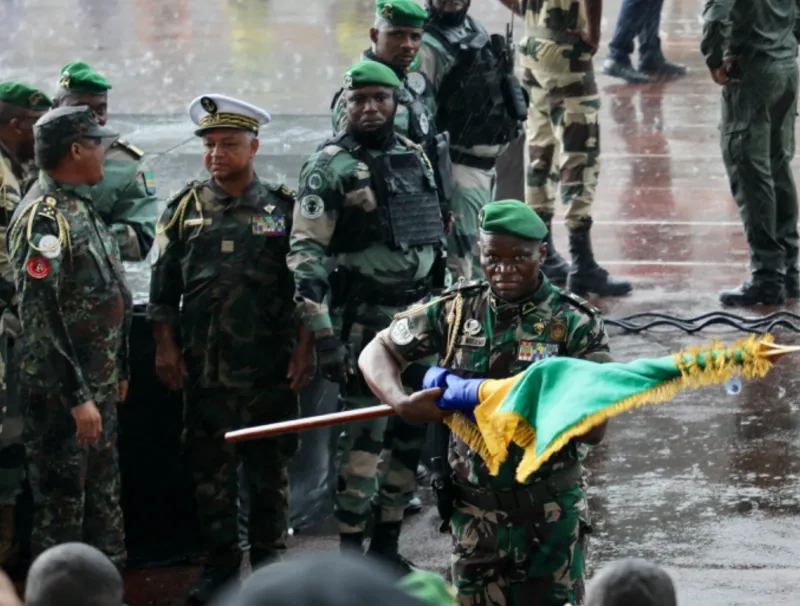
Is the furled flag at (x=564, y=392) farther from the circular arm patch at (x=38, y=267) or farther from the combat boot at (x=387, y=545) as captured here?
the combat boot at (x=387, y=545)

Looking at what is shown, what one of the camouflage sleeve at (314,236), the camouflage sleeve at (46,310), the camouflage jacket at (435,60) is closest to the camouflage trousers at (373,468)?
the camouflage sleeve at (314,236)

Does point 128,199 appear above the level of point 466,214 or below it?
above

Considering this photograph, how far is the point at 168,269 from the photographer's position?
21.3 ft

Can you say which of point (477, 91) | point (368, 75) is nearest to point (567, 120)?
point (477, 91)

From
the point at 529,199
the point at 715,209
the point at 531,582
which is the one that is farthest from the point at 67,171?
the point at 715,209

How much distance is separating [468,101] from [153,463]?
9.37 ft

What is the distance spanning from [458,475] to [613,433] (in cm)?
312

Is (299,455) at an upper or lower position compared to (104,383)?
lower

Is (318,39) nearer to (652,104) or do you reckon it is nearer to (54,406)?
(652,104)

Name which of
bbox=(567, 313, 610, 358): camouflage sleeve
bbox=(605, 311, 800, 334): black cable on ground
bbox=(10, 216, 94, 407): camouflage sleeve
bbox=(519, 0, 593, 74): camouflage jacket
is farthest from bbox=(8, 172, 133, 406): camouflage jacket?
bbox=(519, 0, 593, 74): camouflage jacket

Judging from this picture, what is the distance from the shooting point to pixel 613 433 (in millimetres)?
8320

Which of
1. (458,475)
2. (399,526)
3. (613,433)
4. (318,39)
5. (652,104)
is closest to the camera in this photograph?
(458,475)

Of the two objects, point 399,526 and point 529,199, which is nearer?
point 399,526

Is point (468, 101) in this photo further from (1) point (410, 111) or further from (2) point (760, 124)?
(2) point (760, 124)
